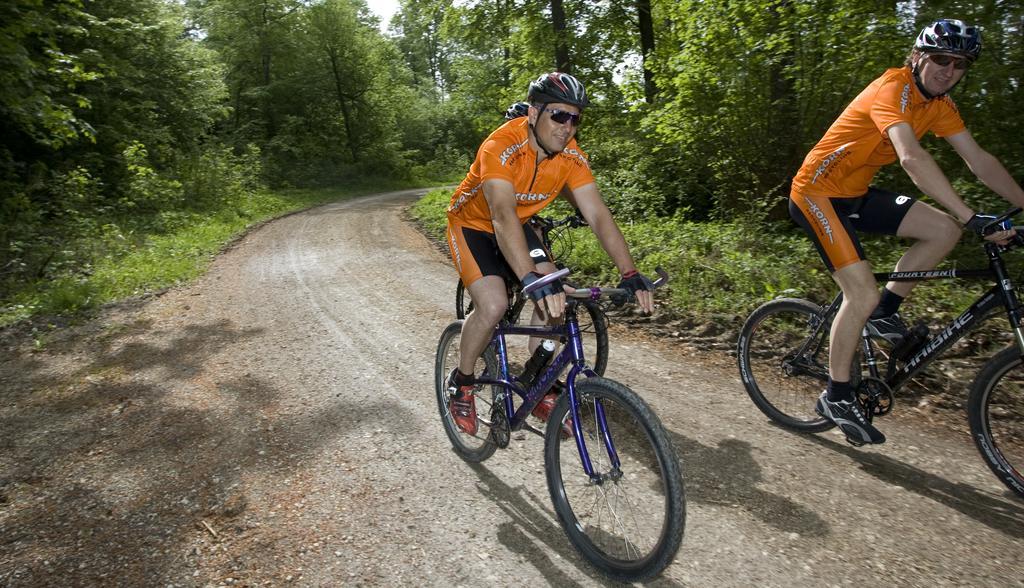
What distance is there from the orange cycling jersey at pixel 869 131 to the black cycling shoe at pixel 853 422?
1.32 metres

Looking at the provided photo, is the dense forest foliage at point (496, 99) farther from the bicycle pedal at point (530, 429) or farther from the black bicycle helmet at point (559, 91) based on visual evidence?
the bicycle pedal at point (530, 429)

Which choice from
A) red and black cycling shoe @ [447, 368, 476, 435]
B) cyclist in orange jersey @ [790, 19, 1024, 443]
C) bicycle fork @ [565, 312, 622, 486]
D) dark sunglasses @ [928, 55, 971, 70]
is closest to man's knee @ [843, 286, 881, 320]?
cyclist in orange jersey @ [790, 19, 1024, 443]

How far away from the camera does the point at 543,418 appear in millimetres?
3432

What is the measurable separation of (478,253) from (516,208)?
0.36m

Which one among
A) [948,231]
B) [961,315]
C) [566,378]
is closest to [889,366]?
[961,315]

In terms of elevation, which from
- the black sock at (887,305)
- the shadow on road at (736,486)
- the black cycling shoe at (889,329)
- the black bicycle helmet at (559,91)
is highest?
the black bicycle helmet at (559,91)

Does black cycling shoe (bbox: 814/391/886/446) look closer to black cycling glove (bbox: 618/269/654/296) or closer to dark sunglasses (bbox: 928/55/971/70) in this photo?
black cycling glove (bbox: 618/269/654/296)

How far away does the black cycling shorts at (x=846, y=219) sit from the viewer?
11.5 feet

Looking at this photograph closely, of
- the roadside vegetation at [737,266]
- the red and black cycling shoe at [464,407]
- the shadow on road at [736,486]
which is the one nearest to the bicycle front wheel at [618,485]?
the shadow on road at [736,486]

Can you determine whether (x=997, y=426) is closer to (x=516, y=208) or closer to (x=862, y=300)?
(x=862, y=300)

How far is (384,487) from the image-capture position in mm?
3490

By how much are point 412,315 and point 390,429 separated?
3105 millimetres

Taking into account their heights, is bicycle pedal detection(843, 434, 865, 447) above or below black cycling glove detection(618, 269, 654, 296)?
below

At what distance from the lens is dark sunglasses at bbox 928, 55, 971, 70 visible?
3.11 meters
